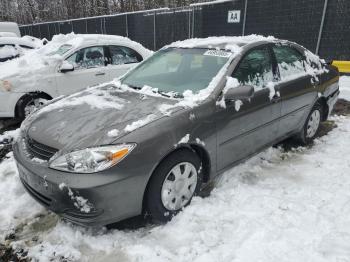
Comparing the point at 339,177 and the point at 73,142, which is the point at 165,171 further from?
the point at 339,177

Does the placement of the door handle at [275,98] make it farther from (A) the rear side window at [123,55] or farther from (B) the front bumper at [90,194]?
(A) the rear side window at [123,55]

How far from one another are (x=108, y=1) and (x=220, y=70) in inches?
1180

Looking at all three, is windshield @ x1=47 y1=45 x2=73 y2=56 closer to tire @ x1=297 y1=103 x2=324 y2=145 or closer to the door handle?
the door handle

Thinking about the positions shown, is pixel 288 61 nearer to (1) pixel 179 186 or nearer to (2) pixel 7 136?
(1) pixel 179 186

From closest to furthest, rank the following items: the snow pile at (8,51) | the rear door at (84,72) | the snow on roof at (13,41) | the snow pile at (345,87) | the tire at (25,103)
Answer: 1. the tire at (25,103)
2. the rear door at (84,72)
3. the snow pile at (345,87)
4. the snow pile at (8,51)
5. the snow on roof at (13,41)

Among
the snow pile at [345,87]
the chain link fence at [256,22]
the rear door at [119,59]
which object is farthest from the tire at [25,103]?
the chain link fence at [256,22]

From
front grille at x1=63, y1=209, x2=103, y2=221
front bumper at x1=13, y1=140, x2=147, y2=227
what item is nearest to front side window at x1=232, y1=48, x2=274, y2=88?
front bumper at x1=13, y1=140, x2=147, y2=227

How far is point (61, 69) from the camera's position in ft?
20.6

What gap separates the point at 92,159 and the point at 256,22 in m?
9.68

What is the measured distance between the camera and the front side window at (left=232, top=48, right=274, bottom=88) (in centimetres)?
386

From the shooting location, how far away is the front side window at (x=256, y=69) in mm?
3859

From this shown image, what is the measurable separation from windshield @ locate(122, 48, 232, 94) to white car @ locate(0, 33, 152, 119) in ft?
6.43

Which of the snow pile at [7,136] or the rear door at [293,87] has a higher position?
the rear door at [293,87]

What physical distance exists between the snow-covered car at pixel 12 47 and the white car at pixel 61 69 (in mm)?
2131
